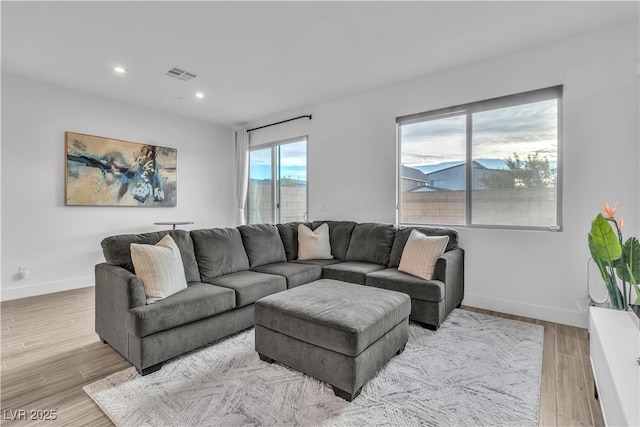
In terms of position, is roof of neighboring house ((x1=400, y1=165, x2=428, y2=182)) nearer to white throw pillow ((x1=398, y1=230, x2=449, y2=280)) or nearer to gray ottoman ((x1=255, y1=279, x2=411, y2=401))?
white throw pillow ((x1=398, y1=230, x2=449, y2=280))

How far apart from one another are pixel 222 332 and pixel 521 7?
3470mm

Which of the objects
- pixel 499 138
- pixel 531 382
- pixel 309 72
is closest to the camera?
pixel 531 382

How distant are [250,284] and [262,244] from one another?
82 cm

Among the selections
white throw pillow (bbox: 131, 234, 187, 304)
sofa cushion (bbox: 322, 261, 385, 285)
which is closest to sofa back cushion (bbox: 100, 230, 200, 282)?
white throw pillow (bbox: 131, 234, 187, 304)

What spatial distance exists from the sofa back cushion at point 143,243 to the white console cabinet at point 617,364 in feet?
8.83

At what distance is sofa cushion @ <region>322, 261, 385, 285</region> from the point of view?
10.1ft

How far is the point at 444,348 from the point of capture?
93.2 inches

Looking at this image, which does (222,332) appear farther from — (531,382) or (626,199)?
(626,199)

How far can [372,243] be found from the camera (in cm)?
359

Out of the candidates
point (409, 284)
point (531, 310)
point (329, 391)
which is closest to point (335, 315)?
point (329, 391)

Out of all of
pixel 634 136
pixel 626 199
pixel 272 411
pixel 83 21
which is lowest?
pixel 272 411

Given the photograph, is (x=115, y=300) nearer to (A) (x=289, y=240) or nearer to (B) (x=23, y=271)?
(A) (x=289, y=240)

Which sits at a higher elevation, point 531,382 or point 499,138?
point 499,138

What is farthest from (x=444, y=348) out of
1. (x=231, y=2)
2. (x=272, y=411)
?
(x=231, y=2)
